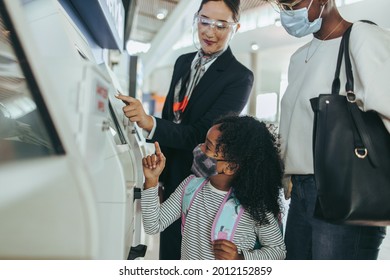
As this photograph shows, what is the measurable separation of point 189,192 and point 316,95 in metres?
0.47

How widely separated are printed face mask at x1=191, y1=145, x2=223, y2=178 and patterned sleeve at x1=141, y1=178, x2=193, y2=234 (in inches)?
4.2

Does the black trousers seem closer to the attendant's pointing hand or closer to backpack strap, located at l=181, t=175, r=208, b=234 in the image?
backpack strap, located at l=181, t=175, r=208, b=234

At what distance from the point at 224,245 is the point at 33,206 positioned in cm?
56

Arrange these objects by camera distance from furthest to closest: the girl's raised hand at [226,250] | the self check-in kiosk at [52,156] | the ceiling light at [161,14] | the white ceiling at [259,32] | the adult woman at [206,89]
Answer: the ceiling light at [161,14]
the white ceiling at [259,32]
the adult woman at [206,89]
the girl's raised hand at [226,250]
the self check-in kiosk at [52,156]

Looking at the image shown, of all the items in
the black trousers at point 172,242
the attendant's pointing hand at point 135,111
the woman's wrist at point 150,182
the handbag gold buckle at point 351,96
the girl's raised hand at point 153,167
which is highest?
the handbag gold buckle at point 351,96

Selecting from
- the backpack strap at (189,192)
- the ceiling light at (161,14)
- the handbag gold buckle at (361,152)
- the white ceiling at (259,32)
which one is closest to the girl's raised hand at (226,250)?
the backpack strap at (189,192)

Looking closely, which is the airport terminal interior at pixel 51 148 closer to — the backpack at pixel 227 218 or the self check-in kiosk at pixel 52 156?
the self check-in kiosk at pixel 52 156

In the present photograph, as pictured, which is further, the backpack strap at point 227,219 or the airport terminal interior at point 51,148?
the backpack strap at point 227,219

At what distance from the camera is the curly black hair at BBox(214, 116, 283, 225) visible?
100 cm

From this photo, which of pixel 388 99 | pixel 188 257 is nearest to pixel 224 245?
pixel 188 257

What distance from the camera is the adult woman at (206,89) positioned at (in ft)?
3.87

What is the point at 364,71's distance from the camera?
810 mm

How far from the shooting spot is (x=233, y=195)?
3.37ft

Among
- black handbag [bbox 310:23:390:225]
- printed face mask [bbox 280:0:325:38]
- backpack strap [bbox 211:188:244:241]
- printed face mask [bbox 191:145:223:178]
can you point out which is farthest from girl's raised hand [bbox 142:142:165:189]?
printed face mask [bbox 280:0:325:38]
